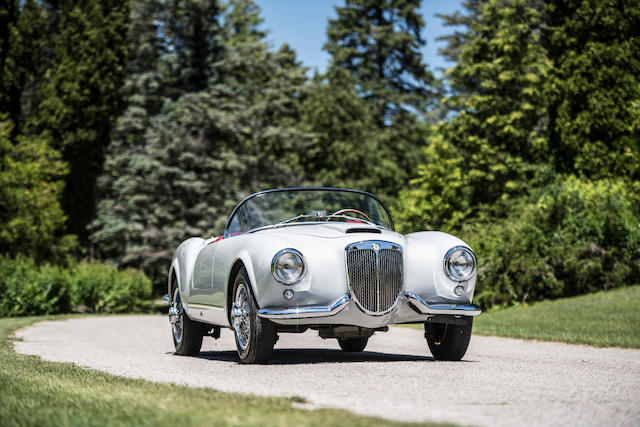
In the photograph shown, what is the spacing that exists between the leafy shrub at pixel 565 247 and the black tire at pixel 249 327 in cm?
1391

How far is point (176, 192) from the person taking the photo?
33375 millimetres

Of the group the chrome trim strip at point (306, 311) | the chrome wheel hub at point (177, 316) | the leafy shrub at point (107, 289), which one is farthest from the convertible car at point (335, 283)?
the leafy shrub at point (107, 289)

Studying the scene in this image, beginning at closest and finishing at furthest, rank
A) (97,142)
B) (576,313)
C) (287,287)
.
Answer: (287,287), (576,313), (97,142)

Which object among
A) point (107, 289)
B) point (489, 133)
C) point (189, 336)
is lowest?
point (107, 289)

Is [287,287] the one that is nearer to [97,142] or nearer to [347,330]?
[347,330]

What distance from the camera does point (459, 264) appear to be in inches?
302

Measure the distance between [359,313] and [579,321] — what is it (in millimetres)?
9111

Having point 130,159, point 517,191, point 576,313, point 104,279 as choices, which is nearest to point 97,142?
point 130,159

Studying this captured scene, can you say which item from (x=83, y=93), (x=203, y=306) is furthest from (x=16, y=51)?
(x=203, y=306)

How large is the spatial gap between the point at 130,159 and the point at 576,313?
73.6 feet

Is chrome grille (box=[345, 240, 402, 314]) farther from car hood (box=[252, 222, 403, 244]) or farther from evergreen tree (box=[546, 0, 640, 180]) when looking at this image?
evergreen tree (box=[546, 0, 640, 180])

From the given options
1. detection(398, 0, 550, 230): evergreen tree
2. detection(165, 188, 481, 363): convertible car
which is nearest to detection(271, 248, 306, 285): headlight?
detection(165, 188, 481, 363): convertible car

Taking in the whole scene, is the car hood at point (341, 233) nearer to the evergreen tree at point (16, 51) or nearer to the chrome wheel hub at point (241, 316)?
the chrome wheel hub at point (241, 316)

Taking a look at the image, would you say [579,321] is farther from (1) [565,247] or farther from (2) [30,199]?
(2) [30,199]
